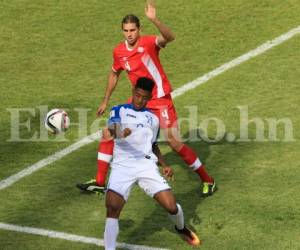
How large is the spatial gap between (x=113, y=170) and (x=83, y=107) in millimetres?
4790

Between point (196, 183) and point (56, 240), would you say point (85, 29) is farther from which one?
point (56, 240)

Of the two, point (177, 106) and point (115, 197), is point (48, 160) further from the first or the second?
point (115, 197)

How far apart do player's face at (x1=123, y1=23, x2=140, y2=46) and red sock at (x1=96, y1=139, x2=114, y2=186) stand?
52.1 inches

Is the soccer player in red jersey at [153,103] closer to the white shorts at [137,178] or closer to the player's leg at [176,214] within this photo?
the player's leg at [176,214]

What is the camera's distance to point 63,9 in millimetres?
18875

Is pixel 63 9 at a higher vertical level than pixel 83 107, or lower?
higher

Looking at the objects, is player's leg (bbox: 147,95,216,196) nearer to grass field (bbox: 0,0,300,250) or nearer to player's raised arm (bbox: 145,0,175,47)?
grass field (bbox: 0,0,300,250)

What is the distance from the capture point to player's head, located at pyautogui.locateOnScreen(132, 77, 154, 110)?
1028 cm

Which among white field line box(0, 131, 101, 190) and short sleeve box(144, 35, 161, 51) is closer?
short sleeve box(144, 35, 161, 51)

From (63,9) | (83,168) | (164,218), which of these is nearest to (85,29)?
(63,9)

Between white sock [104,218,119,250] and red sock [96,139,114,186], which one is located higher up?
red sock [96,139,114,186]

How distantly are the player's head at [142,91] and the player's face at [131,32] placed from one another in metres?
1.64

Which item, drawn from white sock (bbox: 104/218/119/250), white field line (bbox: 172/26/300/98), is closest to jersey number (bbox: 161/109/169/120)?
white sock (bbox: 104/218/119/250)

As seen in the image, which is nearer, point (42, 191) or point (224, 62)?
point (42, 191)
